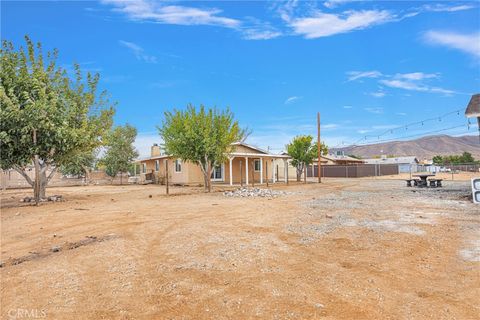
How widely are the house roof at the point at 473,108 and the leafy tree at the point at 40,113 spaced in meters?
16.4

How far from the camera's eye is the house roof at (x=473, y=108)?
43.9 feet

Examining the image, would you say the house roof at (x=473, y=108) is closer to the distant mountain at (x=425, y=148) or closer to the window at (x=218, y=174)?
the window at (x=218, y=174)

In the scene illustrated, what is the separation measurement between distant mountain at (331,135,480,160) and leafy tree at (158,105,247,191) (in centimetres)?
13450

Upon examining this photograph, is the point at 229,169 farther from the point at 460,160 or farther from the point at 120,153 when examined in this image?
the point at 460,160

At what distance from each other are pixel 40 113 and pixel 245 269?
1137cm

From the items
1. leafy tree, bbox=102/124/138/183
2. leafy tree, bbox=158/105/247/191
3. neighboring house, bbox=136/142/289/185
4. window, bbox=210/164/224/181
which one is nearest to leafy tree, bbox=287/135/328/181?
neighboring house, bbox=136/142/289/185

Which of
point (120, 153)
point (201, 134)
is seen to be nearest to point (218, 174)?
point (201, 134)

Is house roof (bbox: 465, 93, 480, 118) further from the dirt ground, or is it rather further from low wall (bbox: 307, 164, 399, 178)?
low wall (bbox: 307, 164, 399, 178)

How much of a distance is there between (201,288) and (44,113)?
1151cm

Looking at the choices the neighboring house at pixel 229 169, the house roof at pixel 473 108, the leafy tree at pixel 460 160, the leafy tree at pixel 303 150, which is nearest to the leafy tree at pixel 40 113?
the neighboring house at pixel 229 169

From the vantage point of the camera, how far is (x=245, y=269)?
4.65m

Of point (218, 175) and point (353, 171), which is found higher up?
point (218, 175)

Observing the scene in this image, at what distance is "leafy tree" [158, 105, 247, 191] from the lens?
60.8 feet

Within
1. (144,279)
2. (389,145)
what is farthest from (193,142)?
(389,145)
